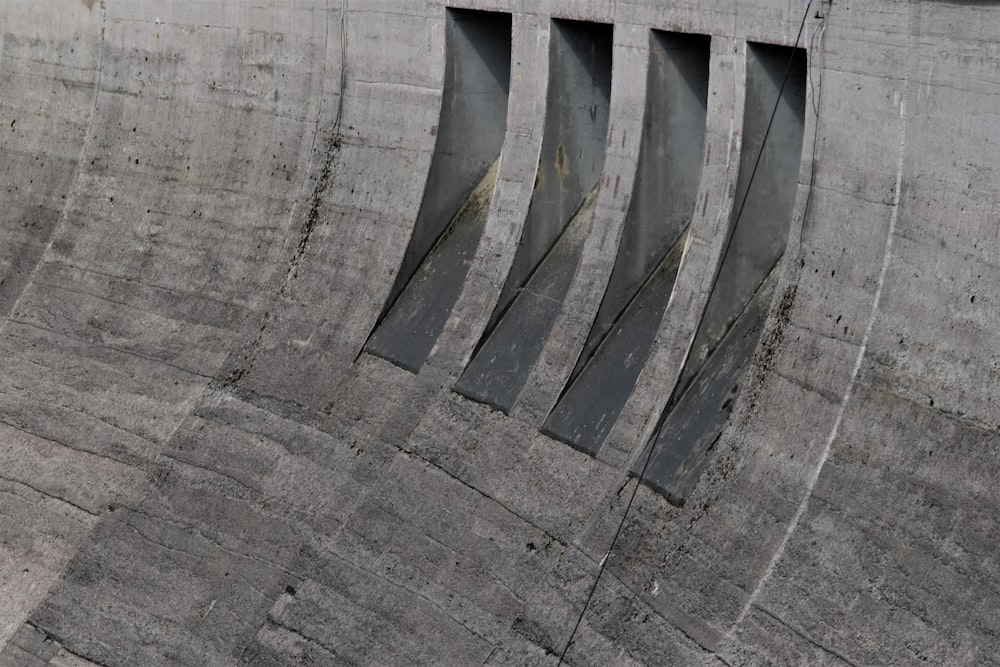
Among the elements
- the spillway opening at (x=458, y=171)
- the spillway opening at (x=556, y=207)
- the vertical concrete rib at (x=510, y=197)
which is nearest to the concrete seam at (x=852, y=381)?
the spillway opening at (x=556, y=207)

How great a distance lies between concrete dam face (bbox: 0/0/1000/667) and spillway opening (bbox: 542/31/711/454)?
0.10ft

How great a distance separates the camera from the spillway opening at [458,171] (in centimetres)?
1450

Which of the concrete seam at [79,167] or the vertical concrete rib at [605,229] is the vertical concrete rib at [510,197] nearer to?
the vertical concrete rib at [605,229]

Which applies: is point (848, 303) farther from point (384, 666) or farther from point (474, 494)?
point (384, 666)

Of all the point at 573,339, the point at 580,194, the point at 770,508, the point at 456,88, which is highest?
the point at 456,88

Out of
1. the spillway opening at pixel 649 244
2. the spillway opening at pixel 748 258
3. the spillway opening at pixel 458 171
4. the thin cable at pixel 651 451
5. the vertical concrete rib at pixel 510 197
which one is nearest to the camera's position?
the thin cable at pixel 651 451

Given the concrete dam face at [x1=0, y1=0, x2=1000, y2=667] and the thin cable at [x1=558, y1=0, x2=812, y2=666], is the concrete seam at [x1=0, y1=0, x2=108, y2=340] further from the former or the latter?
the thin cable at [x1=558, y1=0, x2=812, y2=666]

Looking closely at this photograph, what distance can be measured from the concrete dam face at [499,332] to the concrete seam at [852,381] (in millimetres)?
27

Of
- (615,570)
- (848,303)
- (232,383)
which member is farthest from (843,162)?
(232,383)

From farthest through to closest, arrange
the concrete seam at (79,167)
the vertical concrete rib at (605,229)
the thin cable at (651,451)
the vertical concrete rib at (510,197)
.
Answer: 1. the concrete seam at (79,167)
2. the vertical concrete rib at (510,197)
3. the vertical concrete rib at (605,229)
4. the thin cable at (651,451)

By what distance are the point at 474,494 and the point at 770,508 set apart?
3106 millimetres

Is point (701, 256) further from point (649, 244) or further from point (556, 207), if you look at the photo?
point (556, 207)

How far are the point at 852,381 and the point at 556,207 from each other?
4.59m

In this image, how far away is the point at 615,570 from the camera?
11.1 metres
